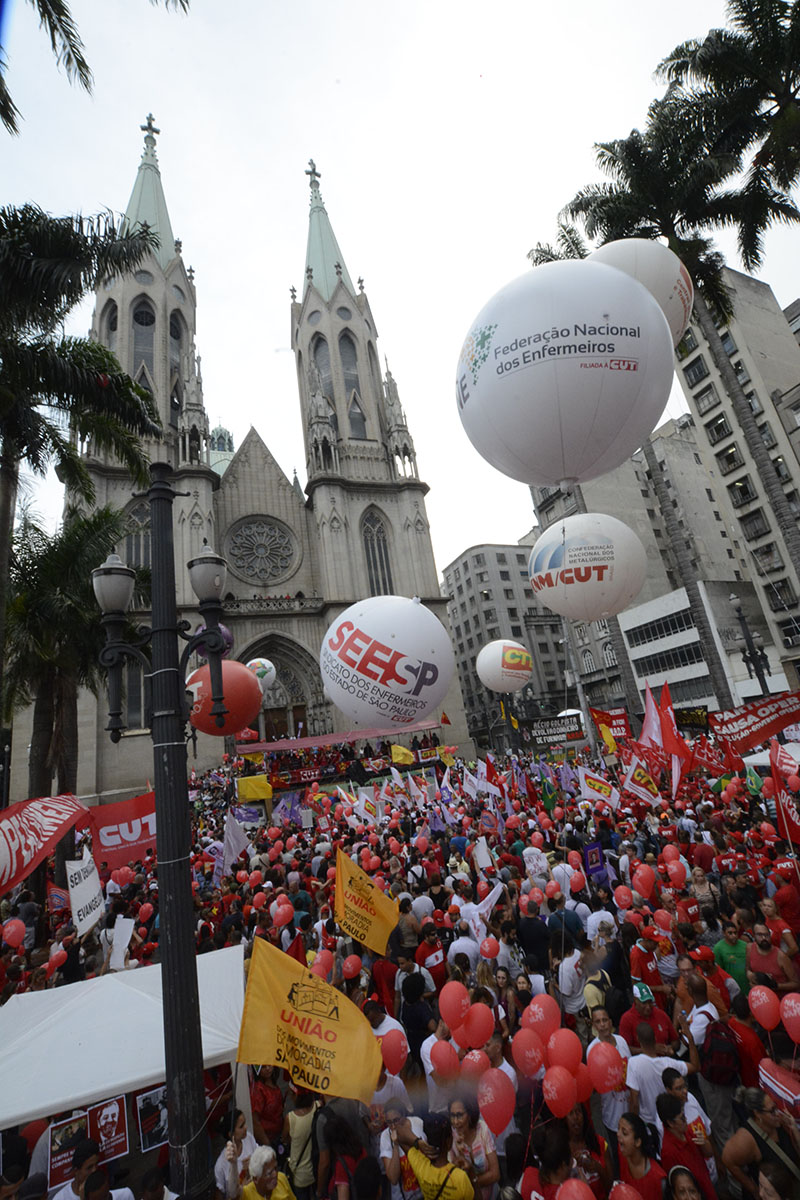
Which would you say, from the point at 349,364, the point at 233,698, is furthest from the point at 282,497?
the point at 233,698

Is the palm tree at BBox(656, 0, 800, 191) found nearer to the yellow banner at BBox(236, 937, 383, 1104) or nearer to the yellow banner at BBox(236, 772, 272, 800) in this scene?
the yellow banner at BBox(236, 937, 383, 1104)

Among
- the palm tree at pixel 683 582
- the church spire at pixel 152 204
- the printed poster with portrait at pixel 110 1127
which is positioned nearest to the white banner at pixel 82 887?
the printed poster with portrait at pixel 110 1127

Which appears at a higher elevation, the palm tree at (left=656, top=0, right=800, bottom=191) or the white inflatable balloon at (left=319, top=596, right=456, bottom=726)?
the palm tree at (left=656, top=0, right=800, bottom=191)

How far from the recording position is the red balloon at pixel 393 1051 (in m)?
4.46

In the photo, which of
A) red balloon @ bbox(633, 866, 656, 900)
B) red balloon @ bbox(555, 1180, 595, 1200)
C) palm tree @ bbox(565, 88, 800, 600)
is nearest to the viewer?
red balloon @ bbox(555, 1180, 595, 1200)

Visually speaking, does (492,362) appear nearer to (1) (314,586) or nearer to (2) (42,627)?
(2) (42,627)

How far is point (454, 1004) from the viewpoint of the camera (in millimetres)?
4465

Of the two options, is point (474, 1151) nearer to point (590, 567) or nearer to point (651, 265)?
point (590, 567)

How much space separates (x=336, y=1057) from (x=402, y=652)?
16.7 ft

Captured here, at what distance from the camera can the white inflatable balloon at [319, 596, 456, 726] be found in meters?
8.45

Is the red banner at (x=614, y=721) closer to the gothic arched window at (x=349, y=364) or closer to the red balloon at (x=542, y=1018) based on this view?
the red balloon at (x=542, y=1018)

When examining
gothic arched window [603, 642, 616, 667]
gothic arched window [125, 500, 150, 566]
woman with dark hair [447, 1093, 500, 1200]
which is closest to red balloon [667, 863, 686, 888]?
woman with dark hair [447, 1093, 500, 1200]

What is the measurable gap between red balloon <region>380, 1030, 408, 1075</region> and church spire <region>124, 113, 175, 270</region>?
4703 centimetres

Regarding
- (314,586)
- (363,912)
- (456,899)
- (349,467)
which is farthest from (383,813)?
(349,467)
